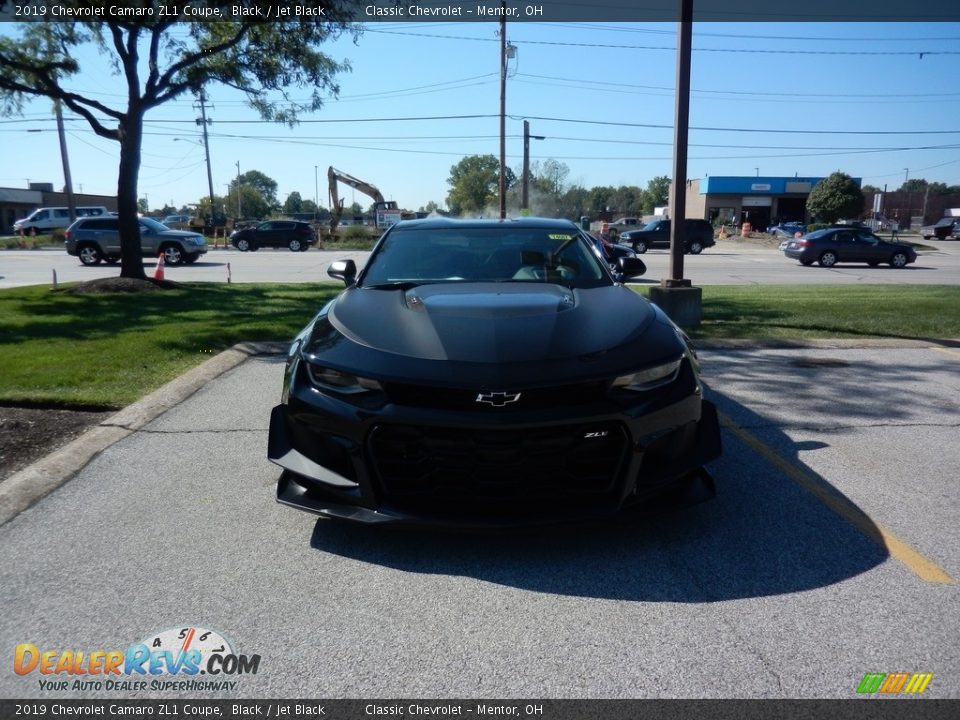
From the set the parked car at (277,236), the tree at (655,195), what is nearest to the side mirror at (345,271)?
the parked car at (277,236)

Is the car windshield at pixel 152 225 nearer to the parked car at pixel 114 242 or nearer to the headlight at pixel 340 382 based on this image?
the parked car at pixel 114 242

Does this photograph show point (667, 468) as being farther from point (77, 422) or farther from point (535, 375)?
point (77, 422)

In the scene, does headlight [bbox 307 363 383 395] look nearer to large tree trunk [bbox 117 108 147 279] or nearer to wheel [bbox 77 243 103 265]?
large tree trunk [bbox 117 108 147 279]

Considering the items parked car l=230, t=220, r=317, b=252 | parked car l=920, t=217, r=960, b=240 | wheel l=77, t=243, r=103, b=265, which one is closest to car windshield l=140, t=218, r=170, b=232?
wheel l=77, t=243, r=103, b=265

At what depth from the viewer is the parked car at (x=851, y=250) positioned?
1070 inches

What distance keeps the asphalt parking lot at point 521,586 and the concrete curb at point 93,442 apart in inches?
3.8

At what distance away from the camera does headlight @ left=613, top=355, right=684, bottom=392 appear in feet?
11.0

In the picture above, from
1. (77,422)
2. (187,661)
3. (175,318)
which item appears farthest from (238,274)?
(187,661)

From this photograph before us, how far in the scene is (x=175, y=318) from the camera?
10.7 metres

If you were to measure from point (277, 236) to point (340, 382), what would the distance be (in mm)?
36253

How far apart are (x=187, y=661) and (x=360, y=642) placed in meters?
0.59

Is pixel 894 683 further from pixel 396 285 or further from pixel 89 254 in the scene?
pixel 89 254

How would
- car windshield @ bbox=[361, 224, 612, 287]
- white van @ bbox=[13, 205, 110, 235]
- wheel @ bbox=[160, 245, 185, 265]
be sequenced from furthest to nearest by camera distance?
white van @ bbox=[13, 205, 110, 235] < wheel @ bbox=[160, 245, 185, 265] < car windshield @ bbox=[361, 224, 612, 287]

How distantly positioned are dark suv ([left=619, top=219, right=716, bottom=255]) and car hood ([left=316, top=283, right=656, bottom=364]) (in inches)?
1315
